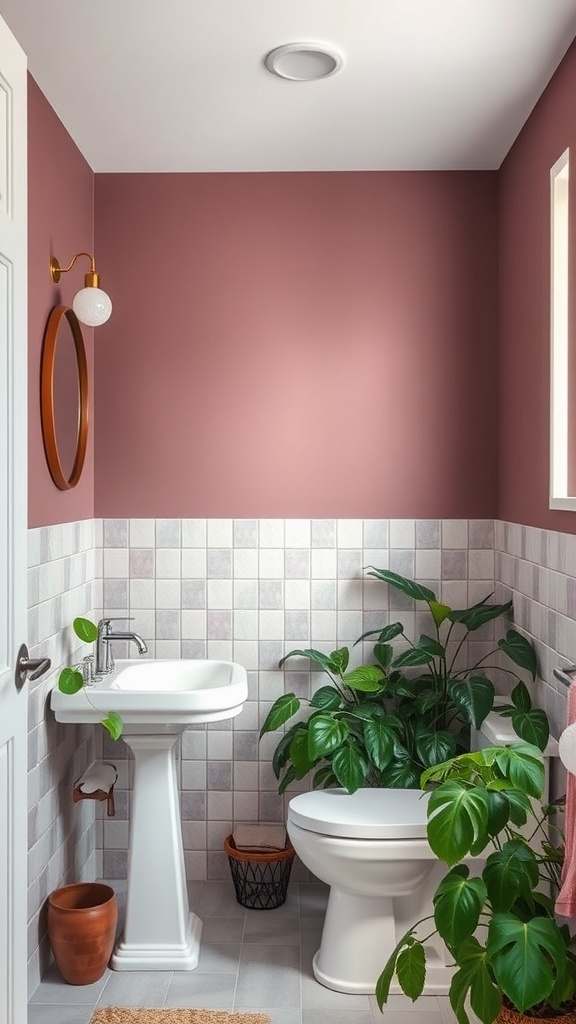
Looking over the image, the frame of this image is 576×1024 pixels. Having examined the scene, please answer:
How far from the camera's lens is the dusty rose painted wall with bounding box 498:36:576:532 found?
2.56m

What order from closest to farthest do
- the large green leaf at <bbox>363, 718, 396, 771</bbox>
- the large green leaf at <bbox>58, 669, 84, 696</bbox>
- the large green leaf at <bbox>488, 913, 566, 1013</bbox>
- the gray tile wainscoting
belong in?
the large green leaf at <bbox>488, 913, 566, 1013</bbox> < the large green leaf at <bbox>58, 669, 84, 696</bbox> < the large green leaf at <bbox>363, 718, 396, 771</bbox> < the gray tile wainscoting

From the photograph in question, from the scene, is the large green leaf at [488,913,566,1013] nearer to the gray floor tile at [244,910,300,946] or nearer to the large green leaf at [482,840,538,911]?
the large green leaf at [482,840,538,911]

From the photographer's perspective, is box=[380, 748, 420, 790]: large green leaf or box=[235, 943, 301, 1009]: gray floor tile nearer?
box=[235, 943, 301, 1009]: gray floor tile

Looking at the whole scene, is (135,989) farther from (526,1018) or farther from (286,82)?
(286,82)

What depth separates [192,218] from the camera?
3314mm

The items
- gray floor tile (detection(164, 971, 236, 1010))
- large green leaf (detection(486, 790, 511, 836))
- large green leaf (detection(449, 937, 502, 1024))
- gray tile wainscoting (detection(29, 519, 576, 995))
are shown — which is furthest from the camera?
gray tile wainscoting (detection(29, 519, 576, 995))

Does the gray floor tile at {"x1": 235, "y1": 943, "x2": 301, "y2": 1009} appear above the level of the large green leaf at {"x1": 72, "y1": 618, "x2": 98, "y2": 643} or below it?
below

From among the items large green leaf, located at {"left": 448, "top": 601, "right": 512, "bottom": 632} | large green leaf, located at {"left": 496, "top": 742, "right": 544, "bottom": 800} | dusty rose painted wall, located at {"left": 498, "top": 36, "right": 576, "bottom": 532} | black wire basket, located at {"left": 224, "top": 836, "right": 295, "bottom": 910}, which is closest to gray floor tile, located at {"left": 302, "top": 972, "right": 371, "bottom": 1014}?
black wire basket, located at {"left": 224, "top": 836, "right": 295, "bottom": 910}

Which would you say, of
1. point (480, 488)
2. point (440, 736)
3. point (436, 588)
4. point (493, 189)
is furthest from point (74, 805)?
point (493, 189)

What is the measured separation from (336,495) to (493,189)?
4.02 ft

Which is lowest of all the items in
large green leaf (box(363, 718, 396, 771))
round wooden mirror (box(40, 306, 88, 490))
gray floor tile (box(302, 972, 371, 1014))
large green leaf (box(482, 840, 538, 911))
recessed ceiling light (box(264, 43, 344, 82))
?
gray floor tile (box(302, 972, 371, 1014))

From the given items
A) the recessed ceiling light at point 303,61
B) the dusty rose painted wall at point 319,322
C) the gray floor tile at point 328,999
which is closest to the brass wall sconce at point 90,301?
the dusty rose painted wall at point 319,322

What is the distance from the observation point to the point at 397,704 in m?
3.26

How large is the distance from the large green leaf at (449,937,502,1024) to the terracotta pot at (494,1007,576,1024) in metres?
0.12
